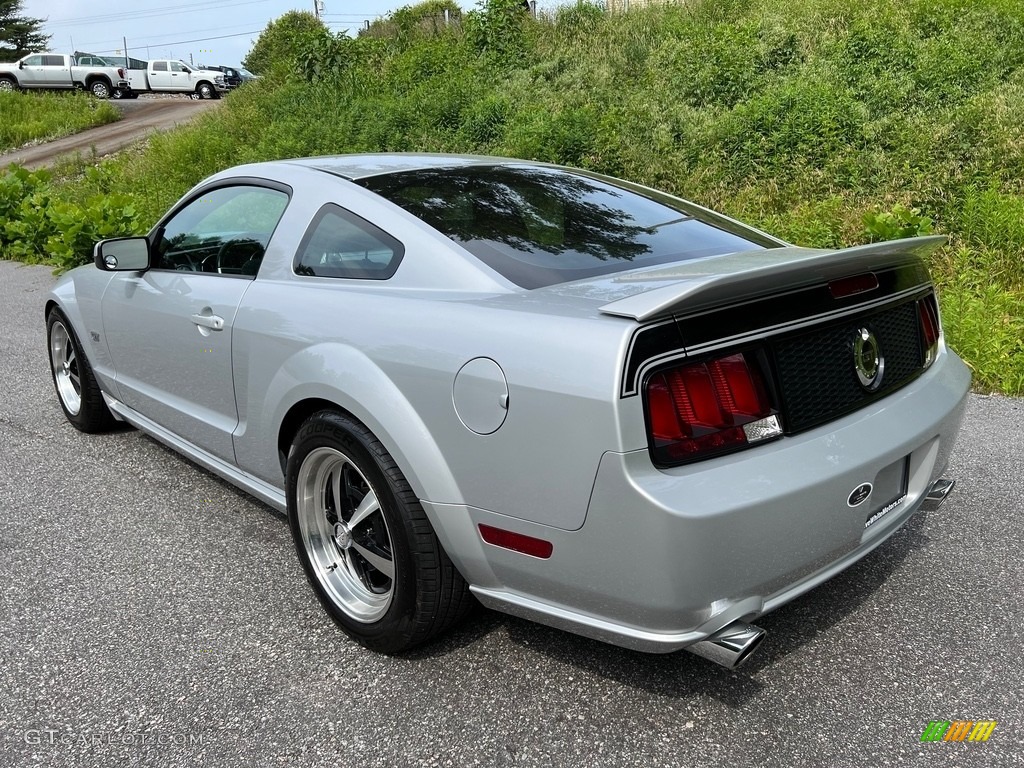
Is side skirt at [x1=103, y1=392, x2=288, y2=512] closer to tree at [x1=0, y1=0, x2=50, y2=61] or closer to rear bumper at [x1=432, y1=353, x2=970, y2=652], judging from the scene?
rear bumper at [x1=432, y1=353, x2=970, y2=652]

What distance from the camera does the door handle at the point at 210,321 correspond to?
311cm

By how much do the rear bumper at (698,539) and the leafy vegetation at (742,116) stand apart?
12.1 feet

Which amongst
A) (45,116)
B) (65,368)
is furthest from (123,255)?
(45,116)

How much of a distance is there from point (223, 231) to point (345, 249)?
2.89 feet

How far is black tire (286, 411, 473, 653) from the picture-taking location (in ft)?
7.82

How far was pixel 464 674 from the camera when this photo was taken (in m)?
2.52

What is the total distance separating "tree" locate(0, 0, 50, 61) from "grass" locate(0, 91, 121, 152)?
21.6 metres

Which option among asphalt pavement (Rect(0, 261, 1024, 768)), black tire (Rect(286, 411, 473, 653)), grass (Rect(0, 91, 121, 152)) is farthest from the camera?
grass (Rect(0, 91, 121, 152))

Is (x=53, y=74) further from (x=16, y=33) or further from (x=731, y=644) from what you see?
(x=731, y=644)

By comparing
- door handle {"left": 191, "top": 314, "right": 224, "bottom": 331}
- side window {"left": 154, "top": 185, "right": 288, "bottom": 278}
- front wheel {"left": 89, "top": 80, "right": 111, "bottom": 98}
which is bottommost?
door handle {"left": 191, "top": 314, "right": 224, "bottom": 331}

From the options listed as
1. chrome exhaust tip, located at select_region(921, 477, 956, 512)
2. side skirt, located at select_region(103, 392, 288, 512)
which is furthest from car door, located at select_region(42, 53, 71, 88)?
chrome exhaust tip, located at select_region(921, 477, 956, 512)

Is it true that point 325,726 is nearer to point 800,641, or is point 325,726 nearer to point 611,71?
point 800,641

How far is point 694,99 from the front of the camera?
1109 cm

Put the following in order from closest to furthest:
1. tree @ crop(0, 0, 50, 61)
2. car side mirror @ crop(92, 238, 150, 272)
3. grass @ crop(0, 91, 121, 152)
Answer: car side mirror @ crop(92, 238, 150, 272), grass @ crop(0, 91, 121, 152), tree @ crop(0, 0, 50, 61)
